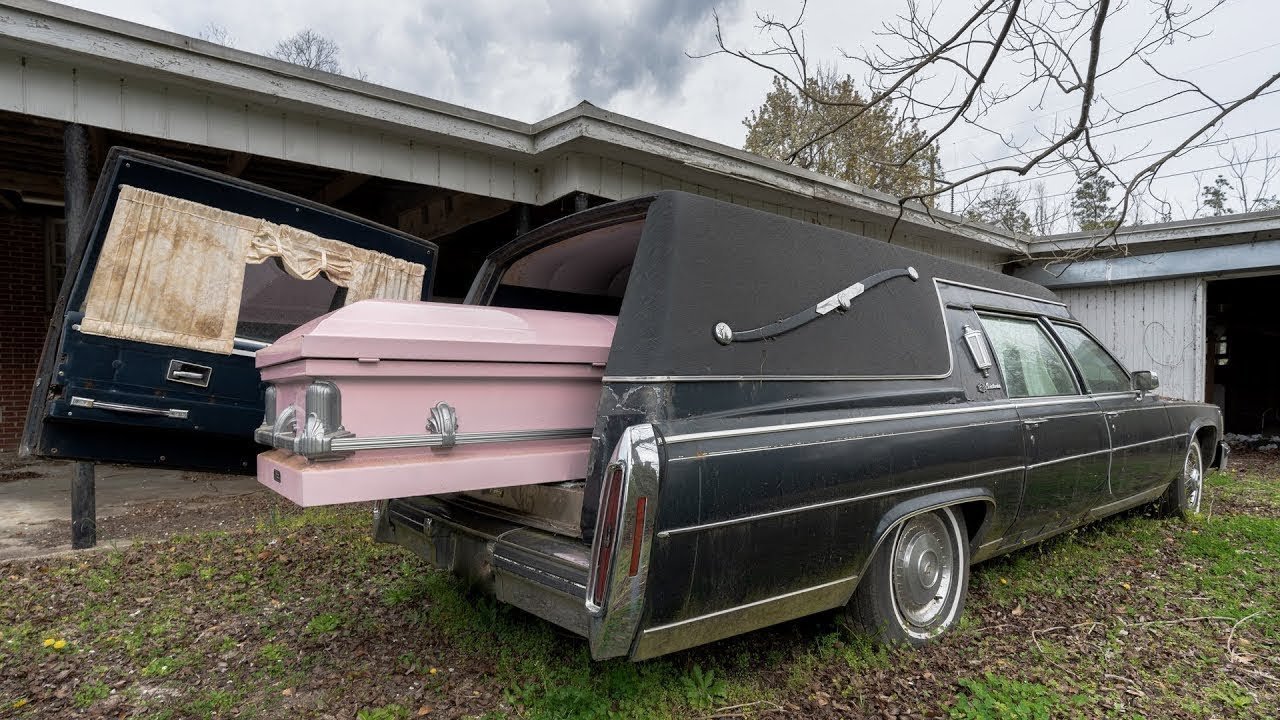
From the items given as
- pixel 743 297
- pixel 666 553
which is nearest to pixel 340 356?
pixel 666 553

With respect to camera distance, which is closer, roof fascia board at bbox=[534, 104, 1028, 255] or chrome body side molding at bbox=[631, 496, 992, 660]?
chrome body side molding at bbox=[631, 496, 992, 660]

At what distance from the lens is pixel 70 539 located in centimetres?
494

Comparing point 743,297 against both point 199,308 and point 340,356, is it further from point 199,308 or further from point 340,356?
point 199,308

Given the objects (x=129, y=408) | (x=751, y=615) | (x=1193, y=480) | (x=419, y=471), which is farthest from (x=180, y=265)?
(x=1193, y=480)

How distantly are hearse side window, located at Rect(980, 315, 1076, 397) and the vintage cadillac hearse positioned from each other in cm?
15

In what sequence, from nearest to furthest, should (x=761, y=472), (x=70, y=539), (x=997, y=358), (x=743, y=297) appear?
(x=761, y=472) < (x=743, y=297) < (x=997, y=358) < (x=70, y=539)

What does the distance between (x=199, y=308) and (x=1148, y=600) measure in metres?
5.43

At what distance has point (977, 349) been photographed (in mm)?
3354

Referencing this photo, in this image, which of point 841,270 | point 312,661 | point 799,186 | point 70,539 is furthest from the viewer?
point 799,186

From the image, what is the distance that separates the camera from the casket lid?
2.15 m

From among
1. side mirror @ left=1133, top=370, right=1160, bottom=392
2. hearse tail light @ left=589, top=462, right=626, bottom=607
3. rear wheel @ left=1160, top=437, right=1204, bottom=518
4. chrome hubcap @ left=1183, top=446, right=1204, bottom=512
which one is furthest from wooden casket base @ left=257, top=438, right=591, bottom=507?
chrome hubcap @ left=1183, top=446, right=1204, bottom=512

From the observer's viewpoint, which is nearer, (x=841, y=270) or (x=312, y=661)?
(x=841, y=270)

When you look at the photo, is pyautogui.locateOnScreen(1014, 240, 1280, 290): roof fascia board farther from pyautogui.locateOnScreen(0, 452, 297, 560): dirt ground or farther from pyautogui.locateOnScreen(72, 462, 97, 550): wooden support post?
pyautogui.locateOnScreen(72, 462, 97, 550): wooden support post

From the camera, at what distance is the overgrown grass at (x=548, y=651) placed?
2611 mm
